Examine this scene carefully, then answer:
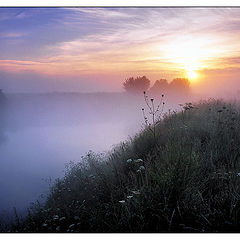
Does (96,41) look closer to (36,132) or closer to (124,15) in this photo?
(124,15)

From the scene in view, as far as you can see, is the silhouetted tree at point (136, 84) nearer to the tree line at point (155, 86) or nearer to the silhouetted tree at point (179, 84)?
the tree line at point (155, 86)

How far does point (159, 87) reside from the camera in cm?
414

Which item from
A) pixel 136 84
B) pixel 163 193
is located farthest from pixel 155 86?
pixel 163 193

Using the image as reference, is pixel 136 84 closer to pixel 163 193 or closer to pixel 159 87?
pixel 159 87

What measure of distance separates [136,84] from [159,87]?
34 cm

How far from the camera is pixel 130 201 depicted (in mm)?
2863

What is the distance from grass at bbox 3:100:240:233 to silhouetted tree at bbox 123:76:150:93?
730mm

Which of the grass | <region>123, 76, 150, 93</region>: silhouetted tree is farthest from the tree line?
the grass

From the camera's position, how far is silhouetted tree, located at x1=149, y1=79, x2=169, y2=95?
410cm

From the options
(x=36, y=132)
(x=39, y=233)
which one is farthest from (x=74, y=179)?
(x=39, y=233)

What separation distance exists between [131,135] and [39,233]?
2.04 meters

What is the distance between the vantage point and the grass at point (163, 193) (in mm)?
2725

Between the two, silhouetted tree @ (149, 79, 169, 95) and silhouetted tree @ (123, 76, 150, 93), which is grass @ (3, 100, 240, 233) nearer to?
silhouetted tree @ (149, 79, 169, 95)
